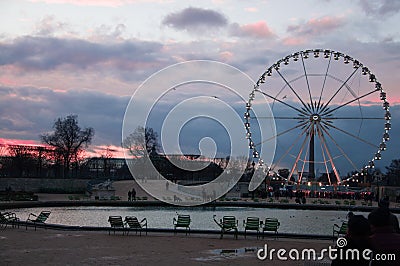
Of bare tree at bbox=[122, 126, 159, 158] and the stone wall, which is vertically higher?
bare tree at bbox=[122, 126, 159, 158]

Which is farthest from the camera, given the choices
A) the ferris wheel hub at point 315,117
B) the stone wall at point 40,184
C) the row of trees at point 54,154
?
the row of trees at point 54,154

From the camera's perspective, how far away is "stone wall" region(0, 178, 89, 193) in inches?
2424

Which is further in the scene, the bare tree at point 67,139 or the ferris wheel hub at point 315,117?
the bare tree at point 67,139

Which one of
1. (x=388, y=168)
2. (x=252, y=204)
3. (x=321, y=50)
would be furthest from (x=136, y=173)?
(x=388, y=168)

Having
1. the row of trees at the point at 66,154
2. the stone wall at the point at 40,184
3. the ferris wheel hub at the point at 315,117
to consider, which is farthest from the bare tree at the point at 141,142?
the ferris wheel hub at the point at 315,117

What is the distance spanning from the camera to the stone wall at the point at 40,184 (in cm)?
6156

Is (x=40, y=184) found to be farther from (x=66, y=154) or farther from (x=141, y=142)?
(x=141, y=142)

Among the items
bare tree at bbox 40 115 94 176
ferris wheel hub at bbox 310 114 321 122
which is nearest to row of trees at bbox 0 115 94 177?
bare tree at bbox 40 115 94 176

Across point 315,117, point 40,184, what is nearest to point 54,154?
point 40,184

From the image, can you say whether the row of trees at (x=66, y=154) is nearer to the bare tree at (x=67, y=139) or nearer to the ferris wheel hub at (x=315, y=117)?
the bare tree at (x=67, y=139)

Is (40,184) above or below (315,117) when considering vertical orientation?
below

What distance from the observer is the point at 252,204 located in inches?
1703

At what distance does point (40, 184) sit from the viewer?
6366cm

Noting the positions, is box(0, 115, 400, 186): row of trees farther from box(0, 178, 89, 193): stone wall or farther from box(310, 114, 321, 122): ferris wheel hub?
box(310, 114, 321, 122): ferris wheel hub
